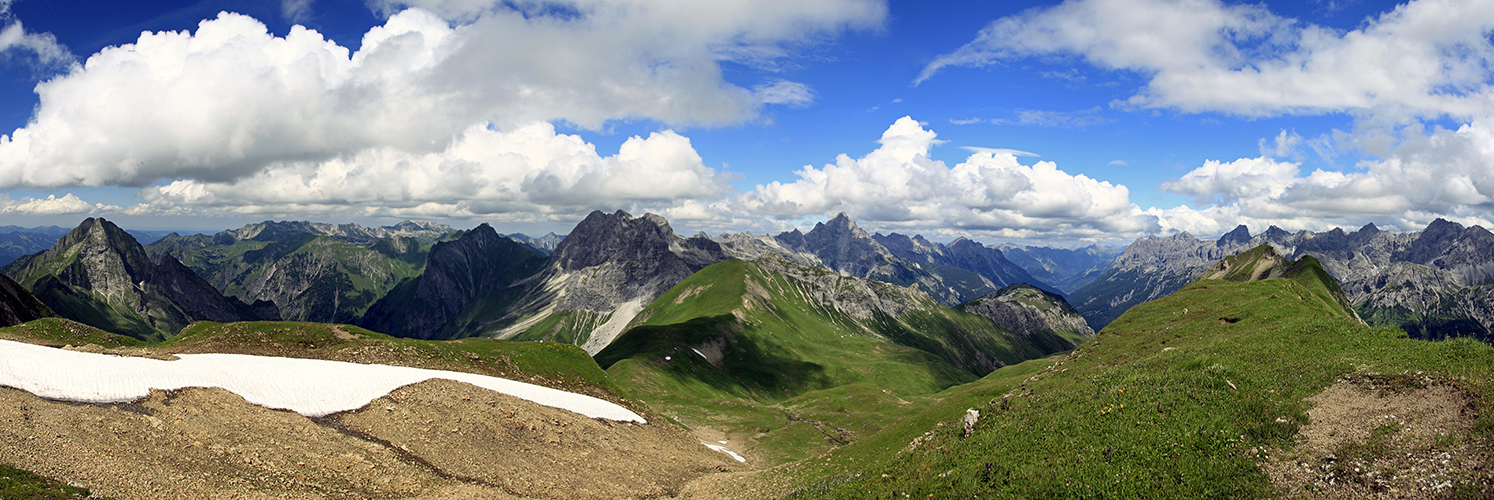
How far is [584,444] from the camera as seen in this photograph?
5469 centimetres

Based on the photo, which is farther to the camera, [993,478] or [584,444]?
[584,444]

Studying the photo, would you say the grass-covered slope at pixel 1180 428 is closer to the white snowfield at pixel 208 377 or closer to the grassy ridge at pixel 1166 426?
the grassy ridge at pixel 1166 426

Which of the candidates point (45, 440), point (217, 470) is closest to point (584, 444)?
point (217, 470)

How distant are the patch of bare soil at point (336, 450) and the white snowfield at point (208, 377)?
5.49 ft

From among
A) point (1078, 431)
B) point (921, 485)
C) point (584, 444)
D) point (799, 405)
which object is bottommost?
point (799, 405)

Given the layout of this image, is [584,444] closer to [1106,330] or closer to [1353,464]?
[1353,464]

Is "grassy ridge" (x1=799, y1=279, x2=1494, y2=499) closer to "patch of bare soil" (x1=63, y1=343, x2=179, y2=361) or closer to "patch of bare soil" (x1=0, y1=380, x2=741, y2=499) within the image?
"patch of bare soil" (x1=0, y1=380, x2=741, y2=499)

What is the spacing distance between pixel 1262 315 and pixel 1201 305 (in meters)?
15.9

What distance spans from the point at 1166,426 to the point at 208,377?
197 ft

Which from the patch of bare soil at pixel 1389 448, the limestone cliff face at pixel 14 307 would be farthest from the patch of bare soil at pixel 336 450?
the limestone cliff face at pixel 14 307

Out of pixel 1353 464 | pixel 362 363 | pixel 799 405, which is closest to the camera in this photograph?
pixel 1353 464

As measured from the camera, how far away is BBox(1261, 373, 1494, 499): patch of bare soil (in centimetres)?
2067

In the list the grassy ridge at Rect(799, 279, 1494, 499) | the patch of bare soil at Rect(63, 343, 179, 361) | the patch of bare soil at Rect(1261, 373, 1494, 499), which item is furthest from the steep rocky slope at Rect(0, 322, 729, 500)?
the patch of bare soil at Rect(1261, 373, 1494, 499)

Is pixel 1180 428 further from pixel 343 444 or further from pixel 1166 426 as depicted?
pixel 343 444
